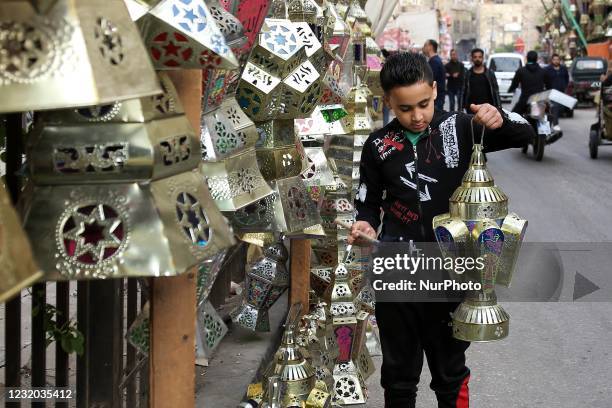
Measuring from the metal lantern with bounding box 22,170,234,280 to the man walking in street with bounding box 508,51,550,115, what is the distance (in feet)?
45.7

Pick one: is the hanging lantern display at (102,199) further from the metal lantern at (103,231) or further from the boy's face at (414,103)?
the boy's face at (414,103)

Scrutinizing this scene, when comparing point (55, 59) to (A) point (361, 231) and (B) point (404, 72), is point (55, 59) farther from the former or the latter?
(A) point (361, 231)

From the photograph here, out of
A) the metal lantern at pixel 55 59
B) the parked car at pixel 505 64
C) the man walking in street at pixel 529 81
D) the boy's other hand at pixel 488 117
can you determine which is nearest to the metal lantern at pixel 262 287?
the boy's other hand at pixel 488 117

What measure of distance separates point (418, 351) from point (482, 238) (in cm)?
84

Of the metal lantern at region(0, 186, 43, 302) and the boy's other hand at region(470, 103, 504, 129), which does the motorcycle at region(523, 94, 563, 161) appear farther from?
the metal lantern at region(0, 186, 43, 302)

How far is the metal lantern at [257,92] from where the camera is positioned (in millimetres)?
3523

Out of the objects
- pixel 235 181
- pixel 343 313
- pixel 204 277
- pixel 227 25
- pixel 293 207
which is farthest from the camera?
pixel 343 313

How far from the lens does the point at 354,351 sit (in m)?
4.64

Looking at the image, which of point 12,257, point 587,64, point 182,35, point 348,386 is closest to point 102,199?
point 12,257

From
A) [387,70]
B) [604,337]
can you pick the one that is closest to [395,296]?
[387,70]

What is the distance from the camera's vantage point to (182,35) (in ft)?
6.91

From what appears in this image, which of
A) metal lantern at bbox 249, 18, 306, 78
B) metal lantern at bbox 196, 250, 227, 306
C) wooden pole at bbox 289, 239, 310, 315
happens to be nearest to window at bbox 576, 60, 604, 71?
wooden pole at bbox 289, 239, 310, 315

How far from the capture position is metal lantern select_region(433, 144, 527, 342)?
2.85 m

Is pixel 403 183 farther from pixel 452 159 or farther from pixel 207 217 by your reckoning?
pixel 207 217
